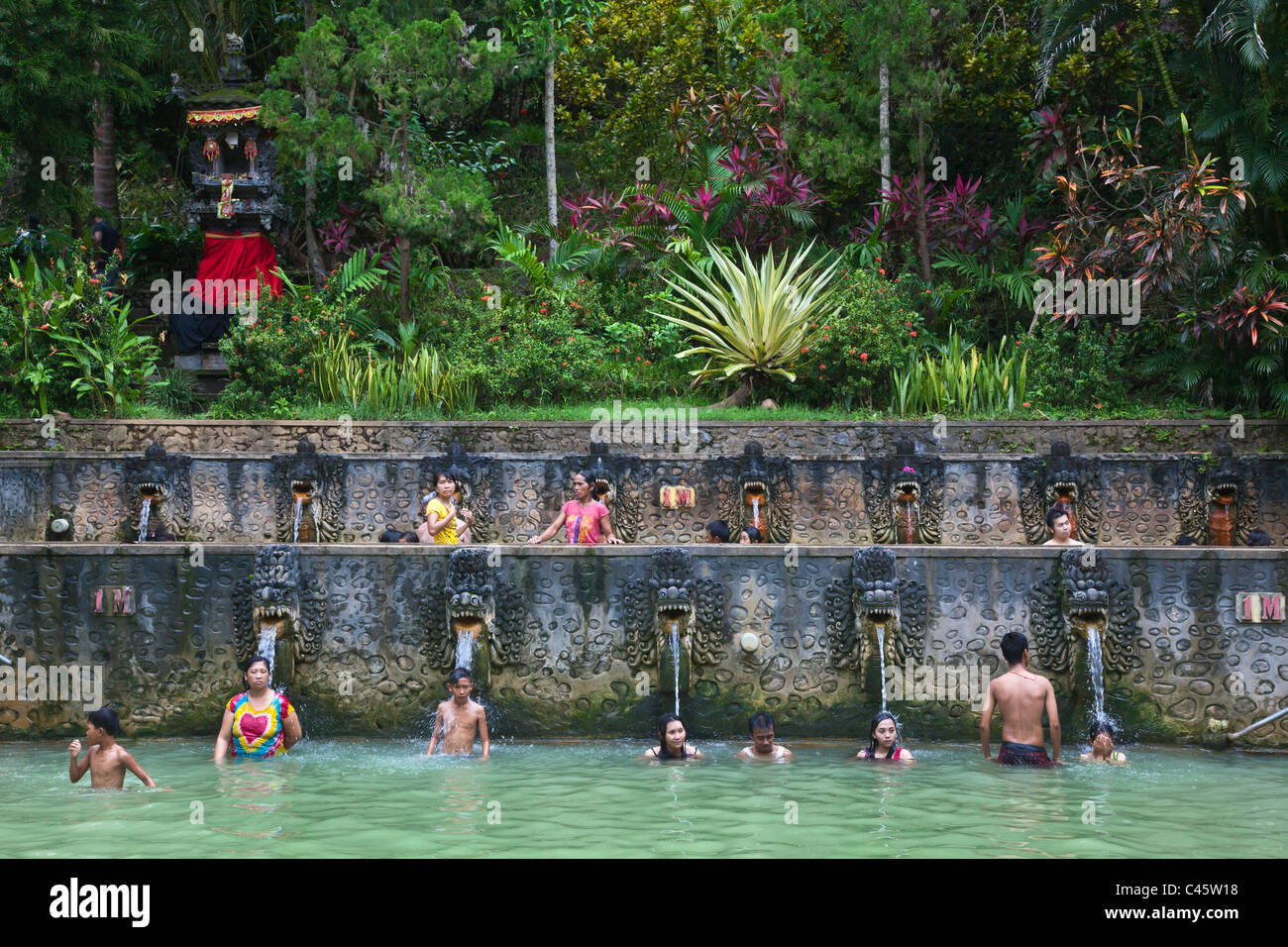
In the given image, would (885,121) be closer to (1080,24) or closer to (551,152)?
(1080,24)

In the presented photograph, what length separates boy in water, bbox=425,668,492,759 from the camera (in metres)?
9.28

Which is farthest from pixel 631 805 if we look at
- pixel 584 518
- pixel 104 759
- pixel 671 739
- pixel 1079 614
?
pixel 584 518

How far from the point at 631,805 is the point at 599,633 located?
241cm

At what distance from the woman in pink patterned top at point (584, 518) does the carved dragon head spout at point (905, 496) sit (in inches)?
109

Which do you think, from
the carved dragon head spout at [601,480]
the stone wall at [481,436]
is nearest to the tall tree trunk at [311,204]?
the stone wall at [481,436]

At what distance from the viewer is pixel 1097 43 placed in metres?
18.1

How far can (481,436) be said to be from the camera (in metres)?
14.0

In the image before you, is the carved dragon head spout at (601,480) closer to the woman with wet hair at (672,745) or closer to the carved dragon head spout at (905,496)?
the carved dragon head spout at (905,496)

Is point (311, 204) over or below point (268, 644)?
A: over

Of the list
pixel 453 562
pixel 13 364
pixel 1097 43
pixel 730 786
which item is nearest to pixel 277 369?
pixel 13 364

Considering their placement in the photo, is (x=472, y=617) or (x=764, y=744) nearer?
(x=764, y=744)

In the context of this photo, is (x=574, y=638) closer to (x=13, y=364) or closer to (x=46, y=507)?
(x=46, y=507)

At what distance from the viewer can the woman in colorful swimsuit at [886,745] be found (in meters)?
9.02

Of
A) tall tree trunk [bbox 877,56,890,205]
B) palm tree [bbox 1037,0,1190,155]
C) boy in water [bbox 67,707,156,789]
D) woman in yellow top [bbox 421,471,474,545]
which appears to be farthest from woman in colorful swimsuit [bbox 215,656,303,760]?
palm tree [bbox 1037,0,1190,155]
